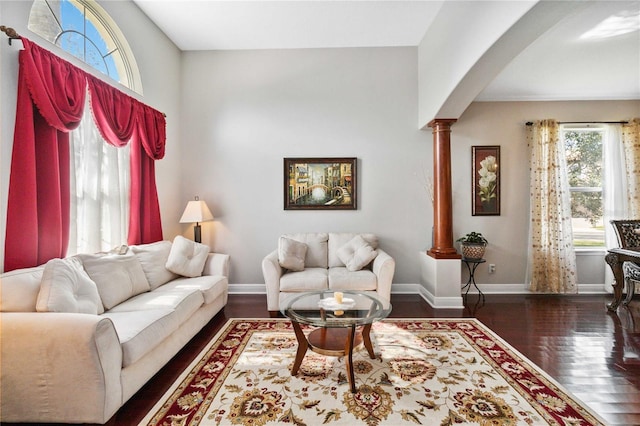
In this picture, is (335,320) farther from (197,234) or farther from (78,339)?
(197,234)

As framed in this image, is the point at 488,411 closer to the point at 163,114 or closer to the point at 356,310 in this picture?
the point at 356,310

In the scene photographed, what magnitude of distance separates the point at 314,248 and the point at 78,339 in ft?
8.95

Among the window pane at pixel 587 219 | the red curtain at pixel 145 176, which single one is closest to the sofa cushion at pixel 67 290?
the red curtain at pixel 145 176

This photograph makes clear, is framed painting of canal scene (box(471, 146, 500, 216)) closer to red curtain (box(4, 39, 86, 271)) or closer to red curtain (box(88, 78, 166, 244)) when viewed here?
red curtain (box(88, 78, 166, 244))

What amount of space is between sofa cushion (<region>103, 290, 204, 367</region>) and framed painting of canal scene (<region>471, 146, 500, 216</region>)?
394 centimetres

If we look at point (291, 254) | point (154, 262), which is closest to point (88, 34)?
point (154, 262)

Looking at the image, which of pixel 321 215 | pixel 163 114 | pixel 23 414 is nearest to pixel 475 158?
pixel 321 215

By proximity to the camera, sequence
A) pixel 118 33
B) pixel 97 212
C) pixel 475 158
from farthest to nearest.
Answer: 1. pixel 475 158
2. pixel 118 33
3. pixel 97 212

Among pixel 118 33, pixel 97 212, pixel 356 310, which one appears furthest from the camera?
pixel 118 33

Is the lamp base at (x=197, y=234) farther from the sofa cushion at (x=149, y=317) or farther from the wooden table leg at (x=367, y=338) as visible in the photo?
the wooden table leg at (x=367, y=338)

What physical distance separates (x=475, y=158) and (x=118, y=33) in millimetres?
4778

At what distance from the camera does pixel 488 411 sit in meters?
1.81

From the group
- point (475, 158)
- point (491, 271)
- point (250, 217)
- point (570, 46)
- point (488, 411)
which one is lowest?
point (488, 411)

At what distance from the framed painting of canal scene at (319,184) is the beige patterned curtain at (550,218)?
268cm
